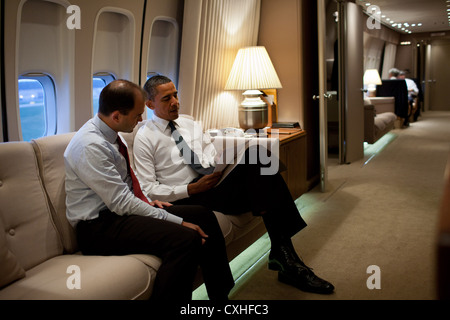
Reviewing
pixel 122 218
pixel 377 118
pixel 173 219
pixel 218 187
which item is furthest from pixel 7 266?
pixel 377 118

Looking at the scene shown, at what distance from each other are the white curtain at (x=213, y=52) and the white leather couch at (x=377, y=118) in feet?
11.5

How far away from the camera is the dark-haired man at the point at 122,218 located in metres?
1.98

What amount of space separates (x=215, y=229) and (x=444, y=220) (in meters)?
1.55

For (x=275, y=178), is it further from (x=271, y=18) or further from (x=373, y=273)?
(x=271, y=18)

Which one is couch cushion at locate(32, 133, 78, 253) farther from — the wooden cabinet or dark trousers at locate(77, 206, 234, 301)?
the wooden cabinet

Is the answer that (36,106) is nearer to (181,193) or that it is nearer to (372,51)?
(181,193)

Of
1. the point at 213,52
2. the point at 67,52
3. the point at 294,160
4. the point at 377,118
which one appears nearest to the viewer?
the point at 67,52

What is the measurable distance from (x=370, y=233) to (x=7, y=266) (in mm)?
2655

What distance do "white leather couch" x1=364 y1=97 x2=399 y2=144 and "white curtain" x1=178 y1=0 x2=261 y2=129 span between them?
350cm

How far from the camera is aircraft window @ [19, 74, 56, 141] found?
275 cm

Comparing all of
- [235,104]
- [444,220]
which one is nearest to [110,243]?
[444,220]


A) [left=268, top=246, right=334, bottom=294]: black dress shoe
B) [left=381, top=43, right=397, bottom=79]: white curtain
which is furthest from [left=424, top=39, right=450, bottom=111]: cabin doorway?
[left=268, top=246, right=334, bottom=294]: black dress shoe

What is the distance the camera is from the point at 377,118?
8219 mm
